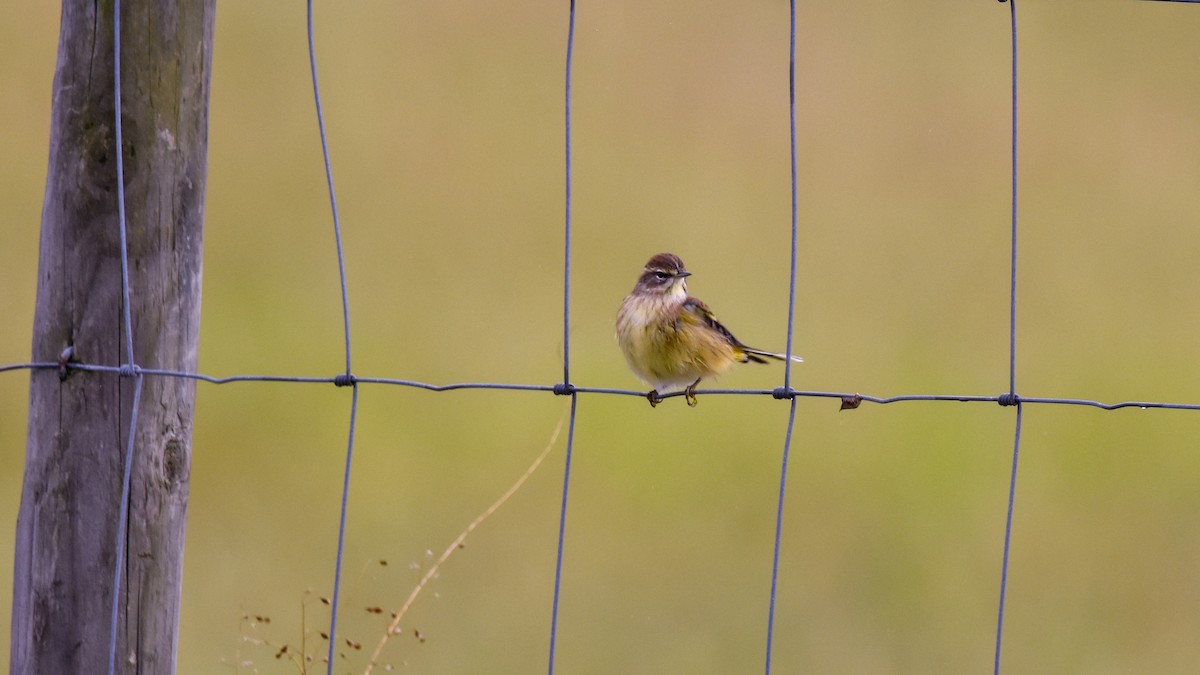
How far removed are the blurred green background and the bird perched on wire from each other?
260cm

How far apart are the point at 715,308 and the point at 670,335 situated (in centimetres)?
475

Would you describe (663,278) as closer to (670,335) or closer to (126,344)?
(670,335)

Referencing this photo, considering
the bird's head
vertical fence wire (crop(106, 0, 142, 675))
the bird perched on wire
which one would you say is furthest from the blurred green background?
vertical fence wire (crop(106, 0, 142, 675))

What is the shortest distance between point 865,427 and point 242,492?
447 centimetres

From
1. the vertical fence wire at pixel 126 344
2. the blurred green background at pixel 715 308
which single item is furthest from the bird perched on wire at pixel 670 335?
the blurred green background at pixel 715 308

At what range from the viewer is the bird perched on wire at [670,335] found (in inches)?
203

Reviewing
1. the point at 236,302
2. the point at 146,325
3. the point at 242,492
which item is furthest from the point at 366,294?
the point at 146,325

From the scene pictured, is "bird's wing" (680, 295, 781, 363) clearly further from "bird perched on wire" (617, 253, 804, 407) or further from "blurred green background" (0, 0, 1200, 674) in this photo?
"blurred green background" (0, 0, 1200, 674)

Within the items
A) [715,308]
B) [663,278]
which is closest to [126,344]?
[663,278]

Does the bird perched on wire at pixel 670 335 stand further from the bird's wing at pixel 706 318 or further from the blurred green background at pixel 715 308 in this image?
the blurred green background at pixel 715 308

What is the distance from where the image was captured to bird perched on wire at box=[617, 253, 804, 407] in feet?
16.9

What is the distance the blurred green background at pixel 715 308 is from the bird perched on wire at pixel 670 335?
2597 millimetres

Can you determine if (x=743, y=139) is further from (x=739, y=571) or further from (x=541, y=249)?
(x=739, y=571)

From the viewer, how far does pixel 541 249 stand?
10.5 m
